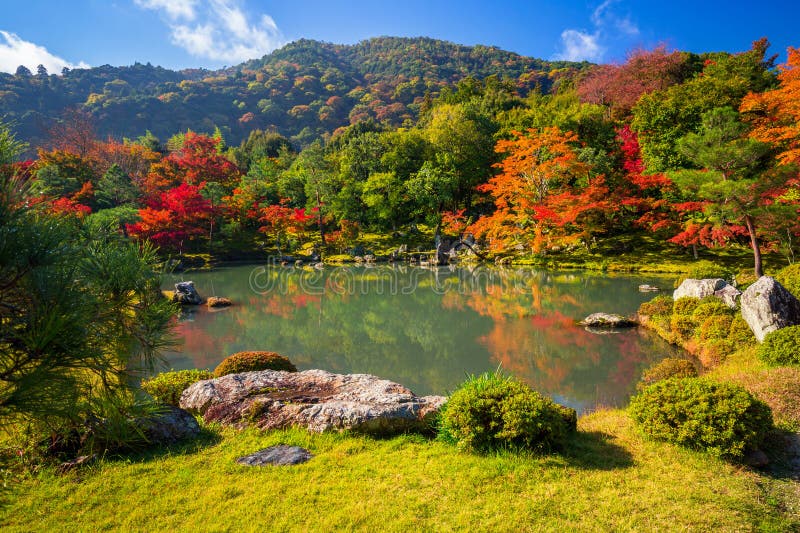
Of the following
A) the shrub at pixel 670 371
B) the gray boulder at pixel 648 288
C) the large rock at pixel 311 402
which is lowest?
the shrub at pixel 670 371

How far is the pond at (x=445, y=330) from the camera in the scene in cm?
964

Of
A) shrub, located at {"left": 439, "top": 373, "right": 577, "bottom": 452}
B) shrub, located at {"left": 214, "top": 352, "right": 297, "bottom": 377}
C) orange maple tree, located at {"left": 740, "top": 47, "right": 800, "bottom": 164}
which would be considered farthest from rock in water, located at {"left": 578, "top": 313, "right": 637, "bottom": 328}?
orange maple tree, located at {"left": 740, "top": 47, "right": 800, "bottom": 164}

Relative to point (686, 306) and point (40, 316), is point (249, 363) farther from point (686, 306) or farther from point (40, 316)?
point (686, 306)

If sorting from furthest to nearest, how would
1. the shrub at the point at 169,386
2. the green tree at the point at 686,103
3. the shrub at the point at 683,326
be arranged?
the green tree at the point at 686,103
the shrub at the point at 683,326
the shrub at the point at 169,386

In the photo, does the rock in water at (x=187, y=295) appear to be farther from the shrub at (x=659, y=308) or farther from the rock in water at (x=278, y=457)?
the shrub at (x=659, y=308)

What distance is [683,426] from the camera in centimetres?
466

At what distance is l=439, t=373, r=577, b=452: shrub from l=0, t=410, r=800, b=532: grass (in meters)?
0.22

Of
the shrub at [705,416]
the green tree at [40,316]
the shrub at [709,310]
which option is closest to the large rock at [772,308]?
the shrub at [709,310]

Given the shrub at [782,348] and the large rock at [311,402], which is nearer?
the large rock at [311,402]

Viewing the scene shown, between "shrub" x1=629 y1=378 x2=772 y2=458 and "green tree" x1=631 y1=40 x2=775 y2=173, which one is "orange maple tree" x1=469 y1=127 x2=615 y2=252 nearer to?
"green tree" x1=631 y1=40 x2=775 y2=173

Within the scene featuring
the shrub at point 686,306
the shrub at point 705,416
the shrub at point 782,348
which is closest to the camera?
the shrub at point 705,416

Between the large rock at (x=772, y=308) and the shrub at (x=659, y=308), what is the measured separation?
12.7ft

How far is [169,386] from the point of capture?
7.07 m

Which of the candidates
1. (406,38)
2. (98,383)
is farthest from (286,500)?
(406,38)
